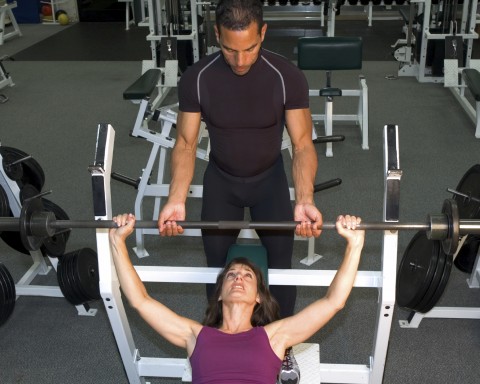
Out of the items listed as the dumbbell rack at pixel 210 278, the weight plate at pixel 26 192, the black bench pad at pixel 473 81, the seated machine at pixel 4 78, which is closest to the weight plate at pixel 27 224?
the dumbbell rack at pixel 210 278

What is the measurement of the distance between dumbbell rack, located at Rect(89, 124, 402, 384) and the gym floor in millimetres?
285

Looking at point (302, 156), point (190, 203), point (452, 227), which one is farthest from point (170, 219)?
point (190, 203)

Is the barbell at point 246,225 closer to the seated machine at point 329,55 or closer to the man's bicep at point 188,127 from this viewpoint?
the man's bicep at point 188,127

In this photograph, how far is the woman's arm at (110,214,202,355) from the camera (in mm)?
1893

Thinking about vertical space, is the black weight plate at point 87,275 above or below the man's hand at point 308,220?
below

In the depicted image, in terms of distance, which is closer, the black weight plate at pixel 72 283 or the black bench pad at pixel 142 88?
the black weight plate at pixel 72 283

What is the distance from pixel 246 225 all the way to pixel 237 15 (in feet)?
1.96

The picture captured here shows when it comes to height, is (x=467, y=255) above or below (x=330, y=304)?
below

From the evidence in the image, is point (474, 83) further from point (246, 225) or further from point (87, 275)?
point (246, 225)

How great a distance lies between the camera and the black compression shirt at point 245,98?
203cm

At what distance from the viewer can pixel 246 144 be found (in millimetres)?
2105

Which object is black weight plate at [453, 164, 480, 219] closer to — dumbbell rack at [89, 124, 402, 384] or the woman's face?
dumbbell rack at [89, 124, 402, 384]

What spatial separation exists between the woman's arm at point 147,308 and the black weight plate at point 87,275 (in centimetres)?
84

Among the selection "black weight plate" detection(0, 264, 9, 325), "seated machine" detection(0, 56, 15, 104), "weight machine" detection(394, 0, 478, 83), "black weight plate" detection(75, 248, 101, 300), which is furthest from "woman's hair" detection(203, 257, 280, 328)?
"seated machine" detection(0, 56, 15, 104)
